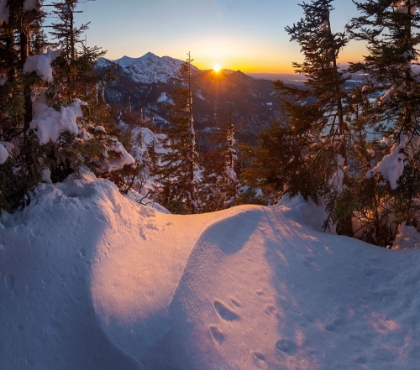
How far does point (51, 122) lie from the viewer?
250 inches

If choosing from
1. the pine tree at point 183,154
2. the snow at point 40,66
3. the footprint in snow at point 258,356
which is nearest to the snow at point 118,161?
the snow at point 40,66

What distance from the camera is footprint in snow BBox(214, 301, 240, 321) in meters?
4.76

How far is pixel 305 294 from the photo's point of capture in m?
5.70

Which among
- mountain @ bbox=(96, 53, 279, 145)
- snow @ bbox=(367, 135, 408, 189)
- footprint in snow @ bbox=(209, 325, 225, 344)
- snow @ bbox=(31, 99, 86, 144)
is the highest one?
mountain @ bbox=(96, 53, 279, 145)

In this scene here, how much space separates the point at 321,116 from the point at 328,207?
11.9 ft

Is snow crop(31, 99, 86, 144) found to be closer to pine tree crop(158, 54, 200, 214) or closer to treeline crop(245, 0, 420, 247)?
treeline crop(245, 0, 420, 247)

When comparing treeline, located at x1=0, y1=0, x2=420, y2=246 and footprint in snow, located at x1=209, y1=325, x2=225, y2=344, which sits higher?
treeline, located at x1=0, y1=0, x2=420, y2=246

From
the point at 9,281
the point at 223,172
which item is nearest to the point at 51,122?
the point at 9,281

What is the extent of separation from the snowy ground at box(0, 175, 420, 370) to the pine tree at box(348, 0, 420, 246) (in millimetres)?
2239

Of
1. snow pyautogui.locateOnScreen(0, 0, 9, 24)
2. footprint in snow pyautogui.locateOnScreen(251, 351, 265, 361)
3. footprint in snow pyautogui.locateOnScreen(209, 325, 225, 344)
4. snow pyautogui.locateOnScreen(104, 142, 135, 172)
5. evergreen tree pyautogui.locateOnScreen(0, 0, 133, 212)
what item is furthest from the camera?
snow pyautogui.locateOnScreen(104, 142, 135, 172)

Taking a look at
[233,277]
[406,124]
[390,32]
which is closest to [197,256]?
[233,277]

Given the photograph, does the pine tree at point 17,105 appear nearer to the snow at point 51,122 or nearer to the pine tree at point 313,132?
the snow at point 51,122

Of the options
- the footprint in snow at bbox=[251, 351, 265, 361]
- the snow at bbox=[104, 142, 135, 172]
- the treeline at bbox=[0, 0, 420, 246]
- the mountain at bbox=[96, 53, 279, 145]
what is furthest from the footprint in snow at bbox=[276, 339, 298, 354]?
the mountain at bbox=[96, 53, 279, 145]

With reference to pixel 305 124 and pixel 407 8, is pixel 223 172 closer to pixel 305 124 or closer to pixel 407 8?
pixel 305 124
